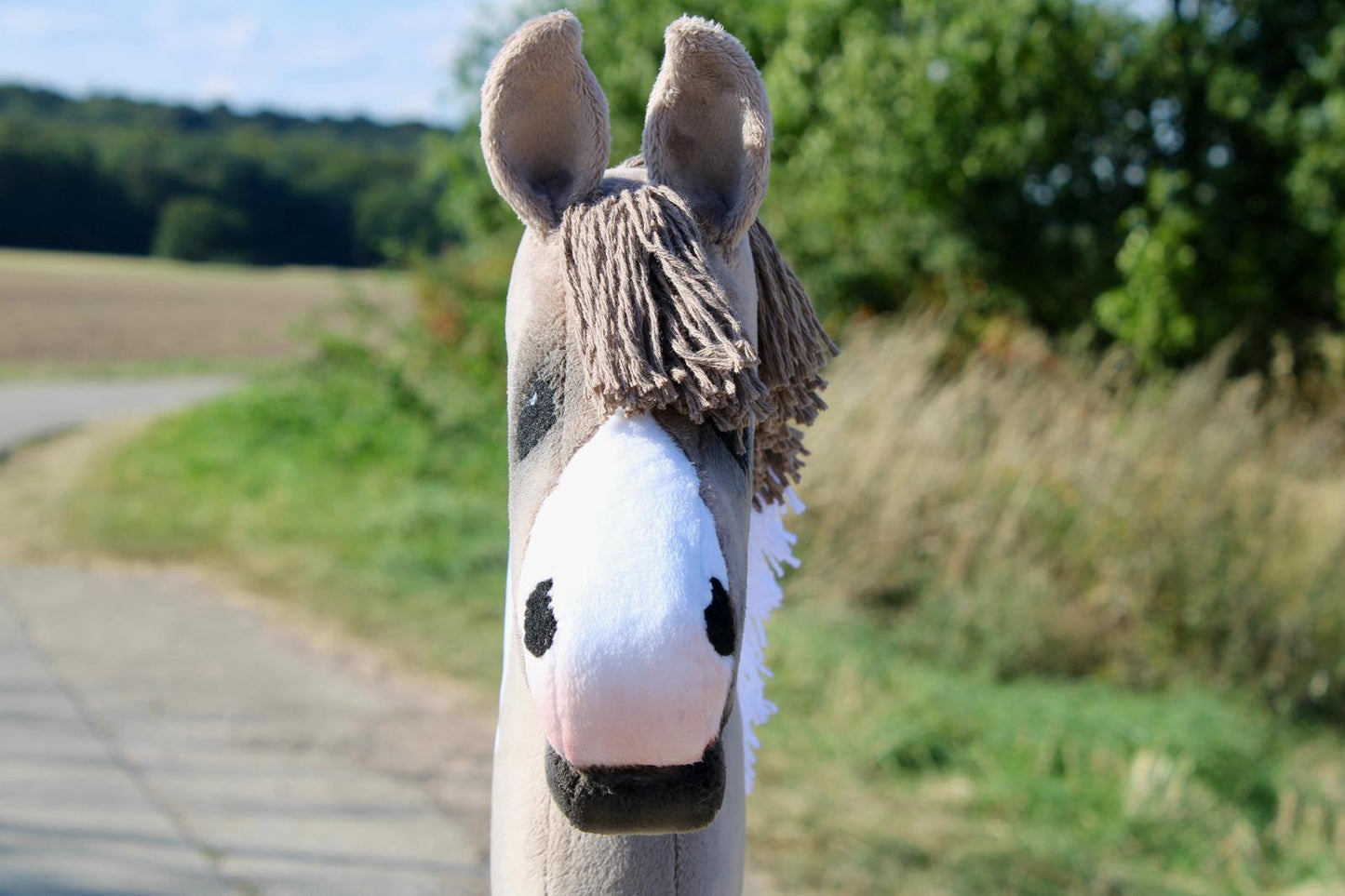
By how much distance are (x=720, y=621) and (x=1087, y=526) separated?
4831mm

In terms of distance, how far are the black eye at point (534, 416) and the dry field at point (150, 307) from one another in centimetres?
908

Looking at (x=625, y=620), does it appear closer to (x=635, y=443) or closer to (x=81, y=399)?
(x=635, y=443)

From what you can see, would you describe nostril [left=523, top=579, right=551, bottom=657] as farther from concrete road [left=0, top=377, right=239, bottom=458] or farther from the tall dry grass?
concrete road [left=0, top=377, right=239, bottom=458]

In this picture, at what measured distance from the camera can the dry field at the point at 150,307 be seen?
2034cm

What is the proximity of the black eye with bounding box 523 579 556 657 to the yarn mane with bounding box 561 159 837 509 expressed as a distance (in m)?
0.19

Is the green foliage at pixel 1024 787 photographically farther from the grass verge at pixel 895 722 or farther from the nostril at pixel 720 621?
the nostril at pixel 720 621

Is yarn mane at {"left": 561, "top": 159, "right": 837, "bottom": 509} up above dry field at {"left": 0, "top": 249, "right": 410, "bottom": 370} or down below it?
above

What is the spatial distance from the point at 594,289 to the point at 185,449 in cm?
986

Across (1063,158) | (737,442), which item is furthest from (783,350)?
(1063,158)

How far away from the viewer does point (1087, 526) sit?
217 inches

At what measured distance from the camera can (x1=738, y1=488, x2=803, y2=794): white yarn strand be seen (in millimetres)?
1562

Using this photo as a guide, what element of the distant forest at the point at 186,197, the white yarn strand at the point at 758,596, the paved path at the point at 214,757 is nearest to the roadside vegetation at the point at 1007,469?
the paved path at the point at 214,757

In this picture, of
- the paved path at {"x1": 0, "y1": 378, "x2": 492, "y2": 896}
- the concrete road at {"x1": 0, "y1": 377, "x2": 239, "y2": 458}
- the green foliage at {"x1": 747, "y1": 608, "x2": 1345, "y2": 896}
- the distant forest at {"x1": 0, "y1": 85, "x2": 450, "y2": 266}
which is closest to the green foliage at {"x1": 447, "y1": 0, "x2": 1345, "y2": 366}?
the green foliage at {"x1": 747, "y1": 608, "x2": 1345, "y2": 896}

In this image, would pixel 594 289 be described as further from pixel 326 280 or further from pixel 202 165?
pixel 202 165
